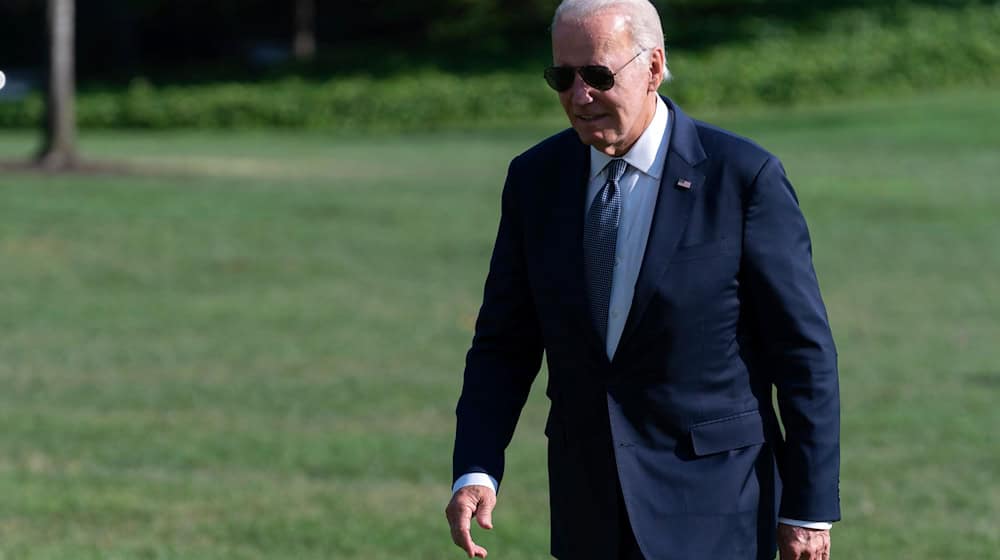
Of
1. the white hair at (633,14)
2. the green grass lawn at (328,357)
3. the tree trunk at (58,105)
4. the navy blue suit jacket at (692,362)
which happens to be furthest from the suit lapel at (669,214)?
the tree trunk at (58,105)

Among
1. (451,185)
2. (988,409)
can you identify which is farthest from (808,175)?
(988,409)

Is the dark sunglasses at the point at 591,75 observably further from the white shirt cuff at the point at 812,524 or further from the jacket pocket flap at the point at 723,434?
the white shirt cuff at the point at 812,524

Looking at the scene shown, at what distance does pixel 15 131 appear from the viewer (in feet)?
143

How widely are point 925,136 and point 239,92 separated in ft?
62.1

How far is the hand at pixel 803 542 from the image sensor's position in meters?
3.80

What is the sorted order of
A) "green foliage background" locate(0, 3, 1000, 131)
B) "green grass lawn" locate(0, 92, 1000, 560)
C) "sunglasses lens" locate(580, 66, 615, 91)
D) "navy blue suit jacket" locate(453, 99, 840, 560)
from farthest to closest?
"green foliage background" locate(0, 3, 1000, 131), "green grass lawn" locate(0, 92, 1000, 560), "navy blue suit jacket" locate(453, 99, 840, 560), "sunglasses lens" locate(580, 66, 615, 91)

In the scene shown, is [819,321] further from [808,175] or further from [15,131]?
[15,131]

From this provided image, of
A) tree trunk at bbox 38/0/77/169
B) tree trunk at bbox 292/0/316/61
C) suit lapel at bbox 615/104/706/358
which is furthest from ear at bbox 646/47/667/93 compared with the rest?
tree trunk at bbox 292/0/316/61

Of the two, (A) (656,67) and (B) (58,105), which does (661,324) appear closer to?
(A) (656,67)

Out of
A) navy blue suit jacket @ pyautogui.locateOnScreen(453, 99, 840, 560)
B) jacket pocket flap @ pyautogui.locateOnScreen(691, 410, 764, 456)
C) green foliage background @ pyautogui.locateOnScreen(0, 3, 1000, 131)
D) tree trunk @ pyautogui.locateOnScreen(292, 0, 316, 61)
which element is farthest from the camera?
tree trunk @ pyautogui.locateOnScreen(292, 0, 316, 61)

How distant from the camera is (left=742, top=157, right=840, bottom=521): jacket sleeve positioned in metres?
3.65

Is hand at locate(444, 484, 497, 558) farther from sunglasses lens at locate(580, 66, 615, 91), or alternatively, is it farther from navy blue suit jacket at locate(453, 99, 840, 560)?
sunglasses lens at locate(580, 66, 615, 91)

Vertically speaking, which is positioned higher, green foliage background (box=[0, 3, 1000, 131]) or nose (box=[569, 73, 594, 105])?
nose (box=[569, 73, 594, 105])

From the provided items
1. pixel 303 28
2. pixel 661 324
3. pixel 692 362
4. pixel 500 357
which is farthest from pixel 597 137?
pixel 303 28
